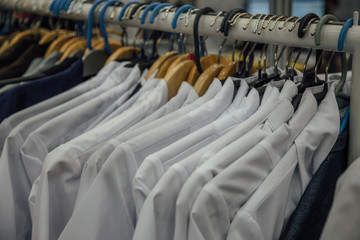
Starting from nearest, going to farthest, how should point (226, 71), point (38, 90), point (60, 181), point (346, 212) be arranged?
1. point (346, 212)
2. point (60, 181)
3. point (226, 71)
4. point (38, 90)

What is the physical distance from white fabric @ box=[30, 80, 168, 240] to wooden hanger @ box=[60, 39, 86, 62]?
1.34 feet

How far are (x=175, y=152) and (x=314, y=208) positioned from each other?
0.60 ft

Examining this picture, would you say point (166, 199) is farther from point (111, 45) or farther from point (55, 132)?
point (111, 45)

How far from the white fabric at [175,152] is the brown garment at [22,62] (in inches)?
25.2

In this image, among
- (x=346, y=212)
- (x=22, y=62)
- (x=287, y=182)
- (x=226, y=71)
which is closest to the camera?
(x=346, y=212)

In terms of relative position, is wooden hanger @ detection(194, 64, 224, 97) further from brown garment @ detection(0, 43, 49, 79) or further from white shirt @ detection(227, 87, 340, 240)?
brown garment @ detection(0, 43, 49, 79)

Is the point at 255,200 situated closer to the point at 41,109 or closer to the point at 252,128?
the point at 252,128

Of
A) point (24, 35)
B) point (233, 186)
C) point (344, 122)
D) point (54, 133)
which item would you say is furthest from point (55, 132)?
point (24, 35)

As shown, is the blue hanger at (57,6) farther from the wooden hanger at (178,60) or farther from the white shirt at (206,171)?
the white shirt at (206,171)

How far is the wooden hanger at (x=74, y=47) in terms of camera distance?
98cm

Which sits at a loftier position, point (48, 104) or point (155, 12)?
point (155, 12)

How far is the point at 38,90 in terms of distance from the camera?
814 mm

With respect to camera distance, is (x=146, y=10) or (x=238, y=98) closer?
(x=238, y=98)

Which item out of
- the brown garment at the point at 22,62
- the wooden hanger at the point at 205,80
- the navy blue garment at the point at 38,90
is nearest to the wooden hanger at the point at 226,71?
the wooden hanger at the point at 205,80
